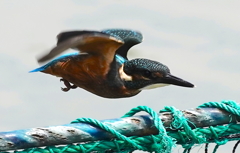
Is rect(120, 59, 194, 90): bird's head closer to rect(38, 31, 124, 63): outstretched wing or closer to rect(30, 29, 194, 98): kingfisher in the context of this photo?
rect(30, 29, 194, 98): kingfisher

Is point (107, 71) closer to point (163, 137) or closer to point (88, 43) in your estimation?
point (88, 43)

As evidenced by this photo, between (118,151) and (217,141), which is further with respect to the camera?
(217,141)

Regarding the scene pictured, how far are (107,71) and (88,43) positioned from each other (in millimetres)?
262

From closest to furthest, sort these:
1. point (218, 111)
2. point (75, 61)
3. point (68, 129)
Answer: point (68, 129) < point (218, 111) < point (75, 61)

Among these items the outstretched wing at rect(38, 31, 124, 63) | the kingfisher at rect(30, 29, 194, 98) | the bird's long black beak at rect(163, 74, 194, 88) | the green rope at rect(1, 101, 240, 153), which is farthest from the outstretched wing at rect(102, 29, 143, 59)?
the green rope at rect(1, 101, 240, 153)

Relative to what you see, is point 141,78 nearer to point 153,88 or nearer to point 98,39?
point 153,88

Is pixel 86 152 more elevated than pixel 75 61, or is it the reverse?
pixel 75 61

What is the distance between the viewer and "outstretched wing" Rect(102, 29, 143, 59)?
2635 millimetres

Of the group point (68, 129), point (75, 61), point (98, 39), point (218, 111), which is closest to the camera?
point (68, 129)

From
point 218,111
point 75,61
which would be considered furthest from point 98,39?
point 218,111

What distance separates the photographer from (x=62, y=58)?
86.7 inches

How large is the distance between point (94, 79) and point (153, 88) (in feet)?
0.92

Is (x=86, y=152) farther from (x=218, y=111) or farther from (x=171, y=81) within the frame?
(x=171, y=81)

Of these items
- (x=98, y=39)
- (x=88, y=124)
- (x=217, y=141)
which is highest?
(x=98, y=39)
